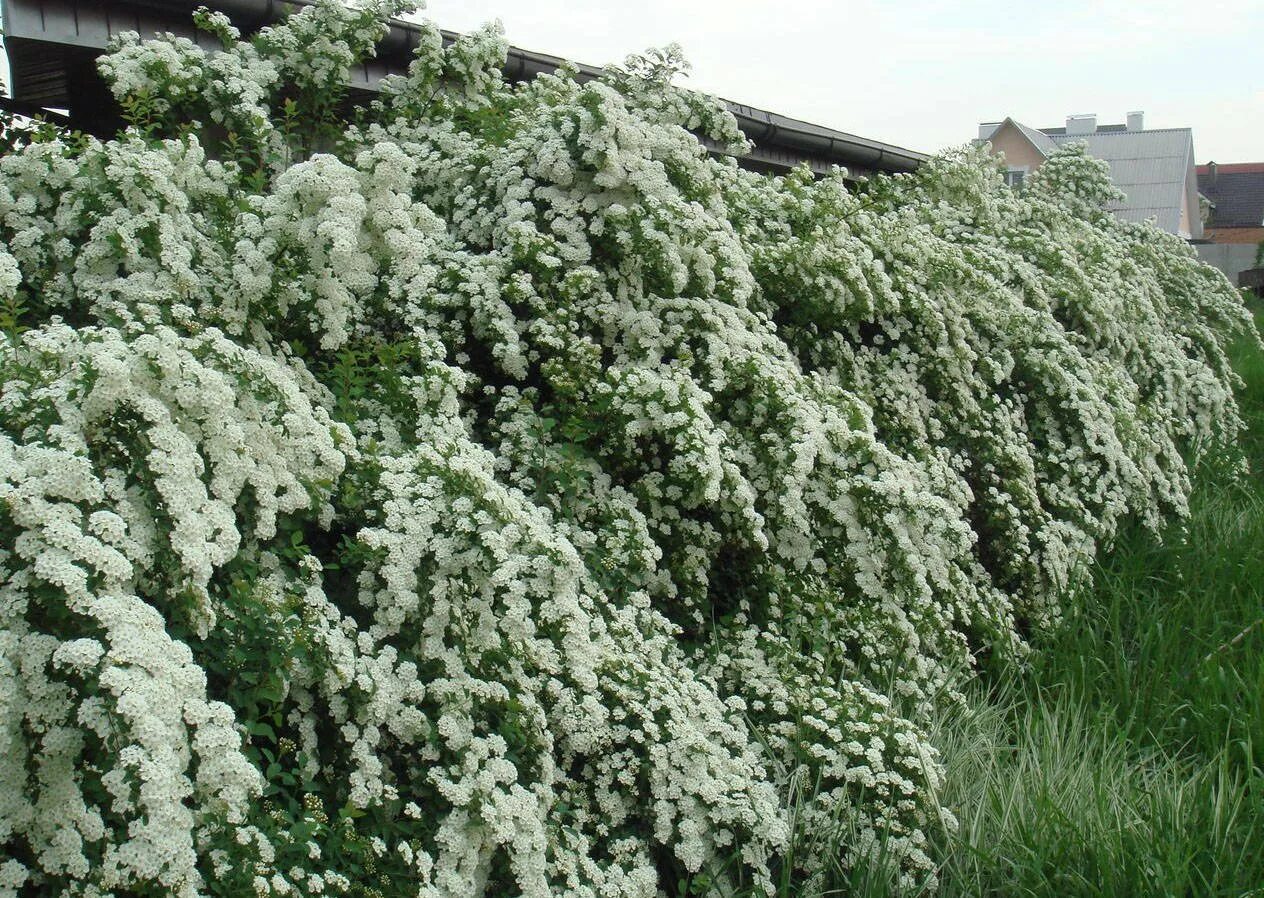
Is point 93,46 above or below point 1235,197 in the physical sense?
above

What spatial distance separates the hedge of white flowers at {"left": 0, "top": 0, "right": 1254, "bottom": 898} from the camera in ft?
7.27

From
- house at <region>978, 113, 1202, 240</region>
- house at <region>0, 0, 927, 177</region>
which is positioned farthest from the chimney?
house at <region>0, 0, 927, 177</region>

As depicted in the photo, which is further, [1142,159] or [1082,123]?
[1082,123]

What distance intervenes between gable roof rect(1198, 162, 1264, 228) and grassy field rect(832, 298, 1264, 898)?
51.9 m

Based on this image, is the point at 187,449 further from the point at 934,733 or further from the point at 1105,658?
the point at 1105,658

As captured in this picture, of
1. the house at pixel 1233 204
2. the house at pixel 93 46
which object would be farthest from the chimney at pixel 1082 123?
the house at pixel 93 46

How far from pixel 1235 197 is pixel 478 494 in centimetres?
5747

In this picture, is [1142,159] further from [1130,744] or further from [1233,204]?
[1130,744]

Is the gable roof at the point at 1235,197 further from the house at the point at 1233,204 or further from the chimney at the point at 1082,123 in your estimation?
the chimney at the point at 1082,123

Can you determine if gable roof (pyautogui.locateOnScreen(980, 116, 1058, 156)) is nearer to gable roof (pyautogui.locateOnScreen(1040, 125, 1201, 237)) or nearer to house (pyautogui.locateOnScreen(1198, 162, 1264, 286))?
gable roof (pyautogui.locateOnScreen(1040, 125, 1201, 237))

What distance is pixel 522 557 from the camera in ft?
9.38

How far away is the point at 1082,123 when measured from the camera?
41.2m

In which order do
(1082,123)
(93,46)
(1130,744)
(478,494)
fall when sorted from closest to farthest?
(478,494)
(1130,744)
(93,46)
(1082,123)

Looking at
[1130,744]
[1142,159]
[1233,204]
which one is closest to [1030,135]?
[1142,159]
